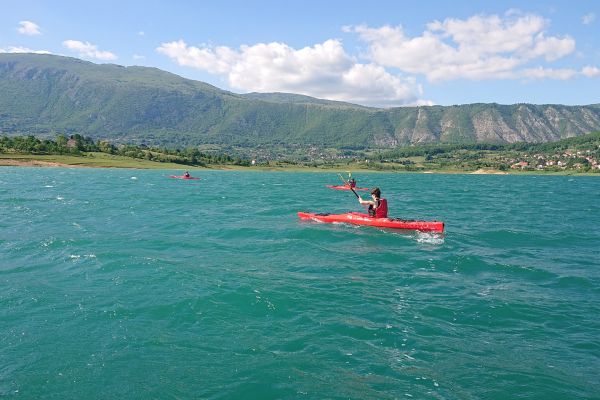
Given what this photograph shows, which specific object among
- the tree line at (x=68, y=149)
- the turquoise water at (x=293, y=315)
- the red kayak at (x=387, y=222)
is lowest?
the turquoise water at (x=293, y=315)

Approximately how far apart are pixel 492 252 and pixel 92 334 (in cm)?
2343

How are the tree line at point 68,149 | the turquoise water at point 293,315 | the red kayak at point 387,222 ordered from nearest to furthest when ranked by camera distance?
the turquoise water at point 293,315 → the red kayak at point 387,222 → the tree line at point 68,149

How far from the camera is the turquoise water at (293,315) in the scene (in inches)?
453

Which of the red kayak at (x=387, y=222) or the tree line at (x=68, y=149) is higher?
the tree line at (x=68, y=149)

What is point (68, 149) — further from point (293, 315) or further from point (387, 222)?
point (293, 315)

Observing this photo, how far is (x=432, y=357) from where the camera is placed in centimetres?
1309

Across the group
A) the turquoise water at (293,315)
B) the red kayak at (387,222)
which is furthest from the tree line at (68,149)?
the red kayak at (387,222)

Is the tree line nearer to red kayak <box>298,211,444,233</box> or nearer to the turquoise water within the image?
the turquoise water

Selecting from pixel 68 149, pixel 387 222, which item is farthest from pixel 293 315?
pixel 68 149

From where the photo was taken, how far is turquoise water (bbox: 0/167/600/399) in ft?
37.8

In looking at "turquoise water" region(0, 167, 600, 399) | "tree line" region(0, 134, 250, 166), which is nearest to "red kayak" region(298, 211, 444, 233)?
"turquoise water" region(0, 167, 600, 399)

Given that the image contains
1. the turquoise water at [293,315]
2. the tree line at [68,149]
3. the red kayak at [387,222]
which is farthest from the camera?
the tree line at [68,149]

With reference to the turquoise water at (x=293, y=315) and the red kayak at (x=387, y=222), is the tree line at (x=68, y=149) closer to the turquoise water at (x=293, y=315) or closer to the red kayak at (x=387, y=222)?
the turquoise water at (x=293, y=315)

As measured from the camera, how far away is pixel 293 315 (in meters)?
16.2
